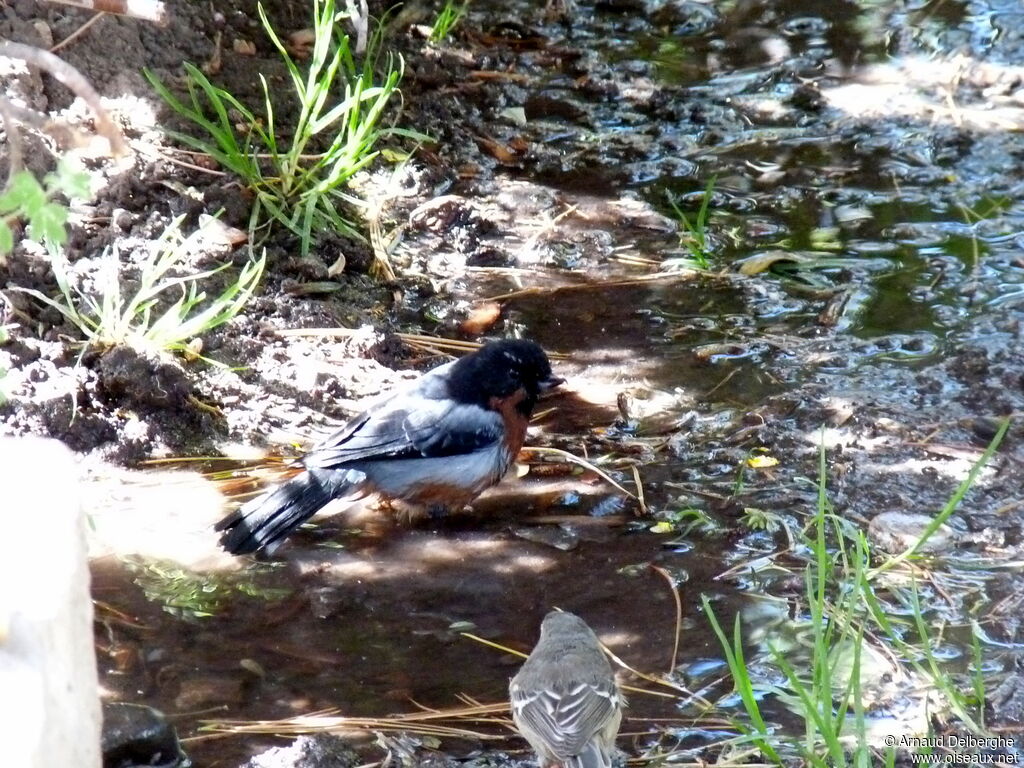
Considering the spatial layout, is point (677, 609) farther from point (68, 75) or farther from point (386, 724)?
point (68, 75)

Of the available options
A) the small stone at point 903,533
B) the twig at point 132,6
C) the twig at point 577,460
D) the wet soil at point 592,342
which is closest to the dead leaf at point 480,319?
the wet soil at point 592,342

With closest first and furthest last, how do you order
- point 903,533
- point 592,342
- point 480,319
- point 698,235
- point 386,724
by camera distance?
1. point 386,724
2. point 903,533
3. point 592,342
4. point 480,319
5. point 698,235

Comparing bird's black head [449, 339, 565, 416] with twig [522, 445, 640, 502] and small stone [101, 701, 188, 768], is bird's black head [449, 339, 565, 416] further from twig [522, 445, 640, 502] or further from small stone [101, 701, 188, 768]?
small stone [101, 701, 188, 768]

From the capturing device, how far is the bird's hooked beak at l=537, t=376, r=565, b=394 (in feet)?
18.8

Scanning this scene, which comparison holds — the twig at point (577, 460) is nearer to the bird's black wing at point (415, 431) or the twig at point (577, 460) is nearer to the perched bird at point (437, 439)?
the perched bird at point (437, 439)

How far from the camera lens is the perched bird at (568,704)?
354 cm

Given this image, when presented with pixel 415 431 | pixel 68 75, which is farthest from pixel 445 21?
pixel 68 75

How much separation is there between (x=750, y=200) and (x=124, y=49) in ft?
11.9

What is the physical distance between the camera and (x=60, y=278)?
18.1 ft

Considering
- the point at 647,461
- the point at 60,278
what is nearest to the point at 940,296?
the point at 647,461

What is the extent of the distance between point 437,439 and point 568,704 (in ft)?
6.82

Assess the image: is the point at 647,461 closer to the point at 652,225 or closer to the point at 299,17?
the point at 652,225

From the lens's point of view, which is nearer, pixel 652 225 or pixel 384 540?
pixel 384 540

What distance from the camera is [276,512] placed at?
16.0ft
